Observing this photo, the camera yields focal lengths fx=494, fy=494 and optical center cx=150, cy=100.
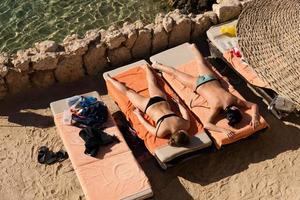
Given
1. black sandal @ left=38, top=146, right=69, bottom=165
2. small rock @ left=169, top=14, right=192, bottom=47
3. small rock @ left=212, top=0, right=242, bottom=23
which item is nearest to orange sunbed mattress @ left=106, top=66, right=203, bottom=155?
small rock @ left=169, top=14, right=192, bottom=47

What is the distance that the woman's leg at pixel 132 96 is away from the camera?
8.70 meters

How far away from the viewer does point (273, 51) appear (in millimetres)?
6664

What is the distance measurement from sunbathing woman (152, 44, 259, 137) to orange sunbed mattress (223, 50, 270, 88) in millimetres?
499

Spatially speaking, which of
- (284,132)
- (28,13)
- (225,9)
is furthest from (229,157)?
(28,13)

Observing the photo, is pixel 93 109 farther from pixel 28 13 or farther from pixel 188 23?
pixel 28 13

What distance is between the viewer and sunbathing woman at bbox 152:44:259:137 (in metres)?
8.32

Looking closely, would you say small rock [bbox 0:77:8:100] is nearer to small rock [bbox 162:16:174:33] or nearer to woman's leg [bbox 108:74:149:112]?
woman's leg [bbox 108:74:149:112]

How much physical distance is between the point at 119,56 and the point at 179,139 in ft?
9.03

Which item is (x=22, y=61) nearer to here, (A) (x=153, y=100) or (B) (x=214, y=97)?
(A) (x=153, y=100)

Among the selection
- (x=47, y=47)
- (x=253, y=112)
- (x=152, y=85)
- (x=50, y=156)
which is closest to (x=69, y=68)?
(x=47, y=47)

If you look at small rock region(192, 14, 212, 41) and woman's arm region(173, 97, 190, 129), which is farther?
small rock region(192, 14, 212, 41)

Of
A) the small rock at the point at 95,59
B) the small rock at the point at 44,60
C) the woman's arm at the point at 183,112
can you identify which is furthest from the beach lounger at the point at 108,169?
the small rock at the point at 95,59

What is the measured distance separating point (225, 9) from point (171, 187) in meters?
4.15

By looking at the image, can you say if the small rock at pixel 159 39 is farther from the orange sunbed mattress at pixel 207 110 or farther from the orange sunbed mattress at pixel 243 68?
the orange sunbed mattress at pixel 243 68
